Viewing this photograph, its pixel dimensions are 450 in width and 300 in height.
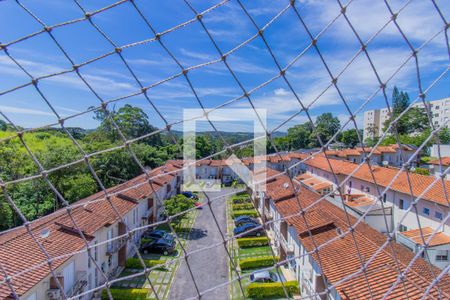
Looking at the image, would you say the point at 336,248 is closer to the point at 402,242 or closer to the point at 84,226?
the point at 402,242

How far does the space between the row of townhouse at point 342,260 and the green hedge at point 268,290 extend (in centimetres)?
25

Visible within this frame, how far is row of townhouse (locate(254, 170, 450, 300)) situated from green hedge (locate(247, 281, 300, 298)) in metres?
0.25

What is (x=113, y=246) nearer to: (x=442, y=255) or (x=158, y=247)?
(x=158, y=247)

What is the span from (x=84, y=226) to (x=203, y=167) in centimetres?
1213

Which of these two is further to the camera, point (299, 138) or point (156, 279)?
point (299, 138)

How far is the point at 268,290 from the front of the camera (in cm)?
615

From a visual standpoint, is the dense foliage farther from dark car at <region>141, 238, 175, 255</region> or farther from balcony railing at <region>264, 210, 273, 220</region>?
dark car at <region>141, 238, 175, 255</region>

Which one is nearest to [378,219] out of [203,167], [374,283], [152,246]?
[374,283]

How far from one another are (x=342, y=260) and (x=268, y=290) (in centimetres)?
224

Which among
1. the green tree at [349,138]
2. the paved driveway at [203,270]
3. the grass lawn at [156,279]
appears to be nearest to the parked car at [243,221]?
the paved driveway at [203,270]

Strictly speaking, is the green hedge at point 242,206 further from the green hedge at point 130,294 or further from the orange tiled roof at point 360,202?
the green hedge at point 130,294

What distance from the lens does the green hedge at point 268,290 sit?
611 centimetres

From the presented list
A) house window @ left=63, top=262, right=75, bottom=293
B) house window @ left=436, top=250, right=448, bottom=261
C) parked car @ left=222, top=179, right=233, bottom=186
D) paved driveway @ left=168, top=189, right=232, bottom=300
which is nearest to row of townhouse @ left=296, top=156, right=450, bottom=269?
house window @ left=436, top=250, right=448, bottom=261

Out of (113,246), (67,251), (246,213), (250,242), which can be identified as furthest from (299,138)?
(67,251)
